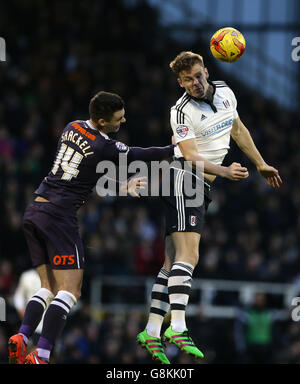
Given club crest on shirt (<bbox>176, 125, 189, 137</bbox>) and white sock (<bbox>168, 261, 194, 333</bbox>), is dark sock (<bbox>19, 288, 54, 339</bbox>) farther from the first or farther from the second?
club crest on shirt (<bbox>176, 125, 189, 137</bbox>)

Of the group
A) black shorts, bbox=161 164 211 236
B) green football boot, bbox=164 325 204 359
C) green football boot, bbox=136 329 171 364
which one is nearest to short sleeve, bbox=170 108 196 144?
black shorts, bbox=161 164 211 236

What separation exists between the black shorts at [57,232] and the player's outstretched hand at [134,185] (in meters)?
0.65

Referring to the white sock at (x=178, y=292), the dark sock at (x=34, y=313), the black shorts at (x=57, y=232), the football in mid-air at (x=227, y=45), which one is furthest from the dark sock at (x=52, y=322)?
the football in mid-air at (x=227, y=45)

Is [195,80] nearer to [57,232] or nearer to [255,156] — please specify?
[255,156]

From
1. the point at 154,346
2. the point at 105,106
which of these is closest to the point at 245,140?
the point at 105,106

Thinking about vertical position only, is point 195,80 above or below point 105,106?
above

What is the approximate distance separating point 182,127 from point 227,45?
1.06 m

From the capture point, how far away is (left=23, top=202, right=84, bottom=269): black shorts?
8391 mm

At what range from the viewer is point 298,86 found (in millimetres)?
27062

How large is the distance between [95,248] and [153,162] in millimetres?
7834

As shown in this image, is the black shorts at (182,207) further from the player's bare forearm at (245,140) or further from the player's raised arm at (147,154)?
the player's bare forearm at (245,140)

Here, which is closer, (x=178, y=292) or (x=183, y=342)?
(x=183, y=342)

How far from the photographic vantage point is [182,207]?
8656 millimetres
